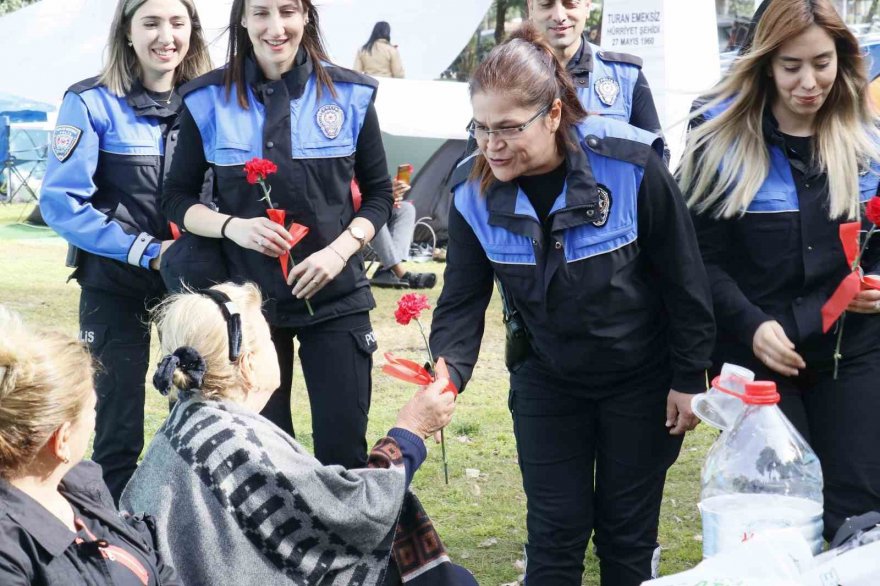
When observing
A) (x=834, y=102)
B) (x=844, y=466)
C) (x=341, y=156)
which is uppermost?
(x=834, y=102)

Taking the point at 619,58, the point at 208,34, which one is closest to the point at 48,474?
the point at 619,58

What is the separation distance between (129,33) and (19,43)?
1012 cm

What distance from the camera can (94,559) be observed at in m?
2.33

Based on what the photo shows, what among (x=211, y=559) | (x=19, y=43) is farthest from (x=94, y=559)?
(x=19, y=43)

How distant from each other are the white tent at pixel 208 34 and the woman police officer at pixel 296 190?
7.21 meters

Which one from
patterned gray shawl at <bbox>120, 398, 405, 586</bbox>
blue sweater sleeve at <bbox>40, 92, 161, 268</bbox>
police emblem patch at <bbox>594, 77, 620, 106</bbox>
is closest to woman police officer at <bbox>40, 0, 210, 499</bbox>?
blue sweater sleeve at <bbox>40, 92, 161, 268</bbox>

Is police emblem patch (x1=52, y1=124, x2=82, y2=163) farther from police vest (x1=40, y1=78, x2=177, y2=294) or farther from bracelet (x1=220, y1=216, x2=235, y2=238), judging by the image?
bracelet (x1=220, y1=216, x2=235, y2=238)

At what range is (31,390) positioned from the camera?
225 centimetres

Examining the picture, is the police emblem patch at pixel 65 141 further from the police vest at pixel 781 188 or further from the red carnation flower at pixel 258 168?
the police vest at pixel 781 188

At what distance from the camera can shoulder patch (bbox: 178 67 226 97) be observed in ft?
12.5

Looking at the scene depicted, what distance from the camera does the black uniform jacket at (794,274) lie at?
3.15 meters

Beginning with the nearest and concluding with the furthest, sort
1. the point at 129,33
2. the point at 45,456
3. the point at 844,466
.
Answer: the point at 45,456 → the point at 844,466 → the point at 129,33

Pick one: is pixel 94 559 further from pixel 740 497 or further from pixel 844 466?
pixel 844 466

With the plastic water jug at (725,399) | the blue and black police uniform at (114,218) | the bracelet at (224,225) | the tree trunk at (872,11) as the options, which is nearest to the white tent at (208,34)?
the tree trunk at (872,11)
